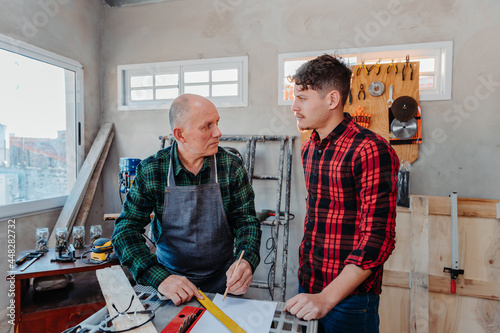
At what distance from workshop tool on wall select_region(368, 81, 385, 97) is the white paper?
98.6 inches

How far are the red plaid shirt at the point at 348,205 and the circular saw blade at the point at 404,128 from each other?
1893mm

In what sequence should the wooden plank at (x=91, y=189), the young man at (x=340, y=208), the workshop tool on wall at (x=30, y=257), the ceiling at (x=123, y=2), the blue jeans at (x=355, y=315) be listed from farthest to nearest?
1. the ceiling at (x=123, y=2)
2. the wooden plank at (x=91, y=189)
3. the workshop tool on wall at (x=30, y=257)
4. the blue jeans at (x=355, y=315)
5. the young man at (x=340, y=208)

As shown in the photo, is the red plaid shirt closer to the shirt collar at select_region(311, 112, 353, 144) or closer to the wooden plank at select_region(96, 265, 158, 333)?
the shirt collar at select_region(311, 112, 353, 144)

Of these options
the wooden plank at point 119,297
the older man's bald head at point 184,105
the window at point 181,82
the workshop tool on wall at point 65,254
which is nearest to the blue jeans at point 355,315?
the wooden plank at point 119,297

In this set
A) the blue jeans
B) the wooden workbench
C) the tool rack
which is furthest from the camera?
the tool rack

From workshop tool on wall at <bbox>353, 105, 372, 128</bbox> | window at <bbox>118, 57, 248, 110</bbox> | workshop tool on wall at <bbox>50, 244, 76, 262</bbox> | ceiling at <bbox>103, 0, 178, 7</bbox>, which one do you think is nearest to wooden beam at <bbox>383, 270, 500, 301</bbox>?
workshop tool on wall at <bbox>353, 105, 372, 128</bbox>

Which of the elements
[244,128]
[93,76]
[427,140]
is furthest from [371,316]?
[93,76]

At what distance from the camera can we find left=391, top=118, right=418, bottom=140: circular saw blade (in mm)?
2918

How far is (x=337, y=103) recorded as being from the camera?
1260mm

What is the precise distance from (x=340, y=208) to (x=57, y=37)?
3.52m

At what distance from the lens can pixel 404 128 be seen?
2.93m

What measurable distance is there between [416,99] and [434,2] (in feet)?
3.02

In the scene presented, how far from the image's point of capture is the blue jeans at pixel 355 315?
1.19 meters

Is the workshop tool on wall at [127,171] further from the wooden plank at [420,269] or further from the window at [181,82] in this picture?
the wooden plank at [420,269]
